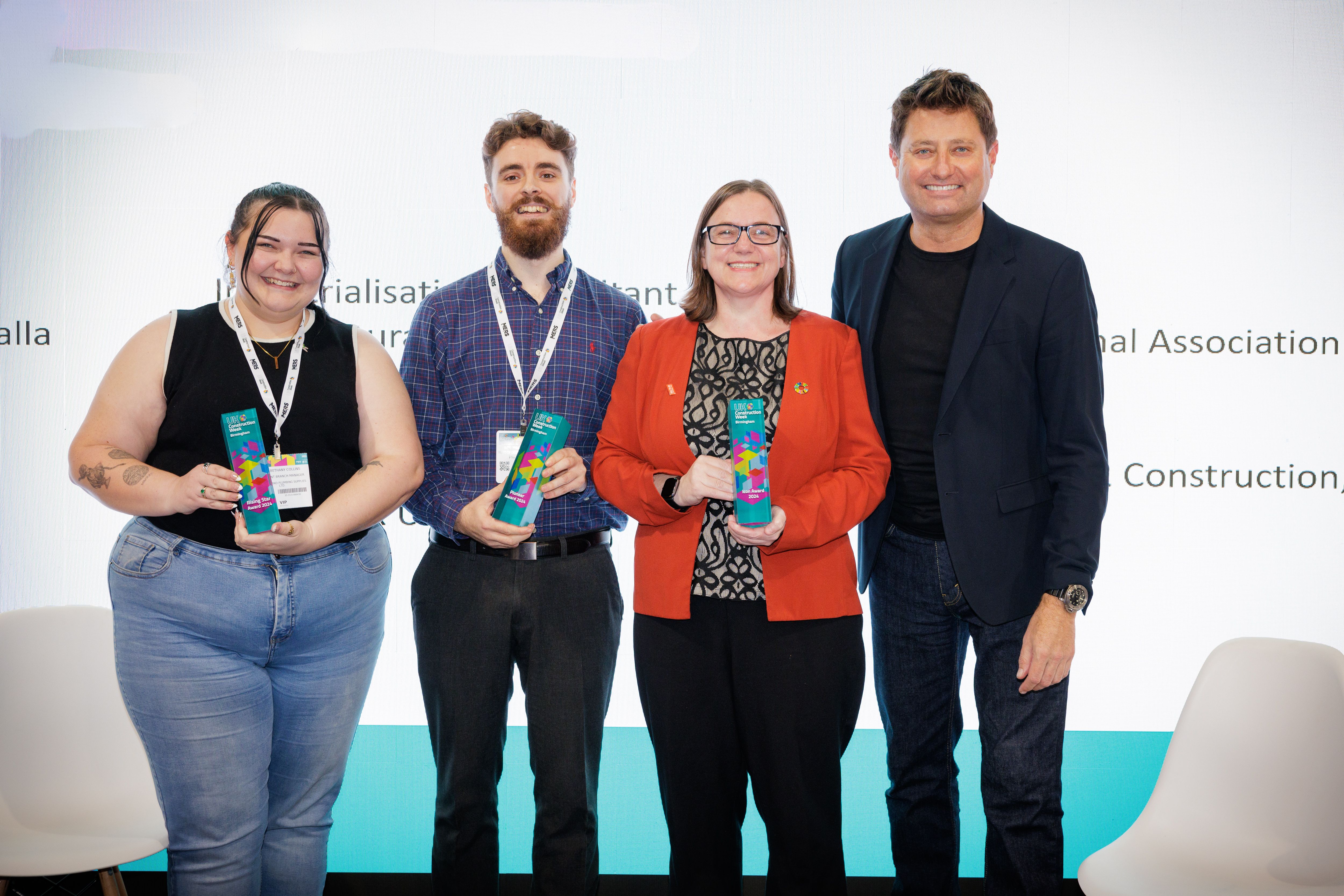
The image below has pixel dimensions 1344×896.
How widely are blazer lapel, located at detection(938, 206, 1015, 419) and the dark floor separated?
1.89 meters

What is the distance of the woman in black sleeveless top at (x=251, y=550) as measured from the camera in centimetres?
194

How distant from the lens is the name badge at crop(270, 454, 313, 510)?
197 cm

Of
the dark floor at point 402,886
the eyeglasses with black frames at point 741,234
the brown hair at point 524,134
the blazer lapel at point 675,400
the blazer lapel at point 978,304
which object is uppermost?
the brown hair at point 524,134

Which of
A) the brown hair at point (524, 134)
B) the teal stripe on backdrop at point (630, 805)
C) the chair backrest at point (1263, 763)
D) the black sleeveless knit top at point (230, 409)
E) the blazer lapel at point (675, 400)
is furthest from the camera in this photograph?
the teal stripe on backdrop at point (630, 805)

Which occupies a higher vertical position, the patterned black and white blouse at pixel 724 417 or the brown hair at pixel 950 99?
the brown hair at pixel 950 99

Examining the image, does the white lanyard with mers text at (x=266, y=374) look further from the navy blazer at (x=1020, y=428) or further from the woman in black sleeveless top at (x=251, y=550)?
the navy blazer at (x=1020, y=428)

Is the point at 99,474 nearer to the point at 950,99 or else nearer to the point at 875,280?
the point at 875,280

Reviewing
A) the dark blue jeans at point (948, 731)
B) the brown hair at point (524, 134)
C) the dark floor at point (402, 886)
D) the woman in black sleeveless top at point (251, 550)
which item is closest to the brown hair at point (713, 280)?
the brown hair at point (524, 134)

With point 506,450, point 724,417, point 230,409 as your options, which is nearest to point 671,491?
point 724,417

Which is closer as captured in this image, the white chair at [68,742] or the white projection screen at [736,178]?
the white chair at [68,742]

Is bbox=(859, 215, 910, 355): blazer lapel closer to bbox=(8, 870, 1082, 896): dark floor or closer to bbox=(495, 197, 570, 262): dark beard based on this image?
bbox=(495, 197, 570, 262): dark beard

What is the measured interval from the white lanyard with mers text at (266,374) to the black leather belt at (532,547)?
1.68 feet

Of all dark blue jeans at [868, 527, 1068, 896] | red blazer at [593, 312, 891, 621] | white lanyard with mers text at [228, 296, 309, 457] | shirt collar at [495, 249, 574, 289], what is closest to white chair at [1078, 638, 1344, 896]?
dark blue jeans at [868, 527, 1068, 896]

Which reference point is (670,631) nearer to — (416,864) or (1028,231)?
(1028,231)
